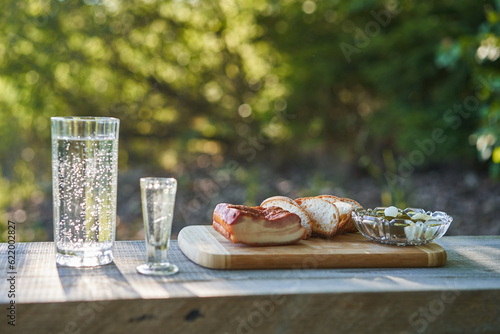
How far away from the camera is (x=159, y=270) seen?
126 cm

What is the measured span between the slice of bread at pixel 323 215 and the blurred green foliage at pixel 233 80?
3.15m

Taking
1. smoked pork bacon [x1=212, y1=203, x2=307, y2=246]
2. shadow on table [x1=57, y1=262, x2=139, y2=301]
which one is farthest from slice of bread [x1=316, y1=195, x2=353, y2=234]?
shadow on table [x1=57, y1=262, x2=139, y2=301]

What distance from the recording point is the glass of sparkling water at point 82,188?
128 centimetres

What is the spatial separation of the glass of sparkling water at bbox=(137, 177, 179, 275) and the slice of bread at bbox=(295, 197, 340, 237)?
0.46 m

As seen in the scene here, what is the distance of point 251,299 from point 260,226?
0.98 feet

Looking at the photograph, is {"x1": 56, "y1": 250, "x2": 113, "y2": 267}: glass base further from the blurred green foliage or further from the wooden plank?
the blurred green foliage

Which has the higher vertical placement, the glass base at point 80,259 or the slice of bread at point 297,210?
the slice of bread at point 297,210

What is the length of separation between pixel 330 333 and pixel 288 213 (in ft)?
1.18

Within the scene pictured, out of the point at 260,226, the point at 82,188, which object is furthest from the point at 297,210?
the point at 82,188

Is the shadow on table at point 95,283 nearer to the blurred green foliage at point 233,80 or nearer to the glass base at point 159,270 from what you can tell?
the glass base at point 159,270

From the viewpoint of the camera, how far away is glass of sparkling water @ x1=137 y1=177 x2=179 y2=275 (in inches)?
47.2

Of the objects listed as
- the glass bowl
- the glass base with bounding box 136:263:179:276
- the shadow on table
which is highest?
the glass bowl

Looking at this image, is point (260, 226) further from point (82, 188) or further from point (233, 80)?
point (233, 80)

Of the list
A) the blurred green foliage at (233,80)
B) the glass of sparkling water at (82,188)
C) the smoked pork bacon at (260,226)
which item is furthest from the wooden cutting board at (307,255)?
the blurred green foliage at (233,80)
